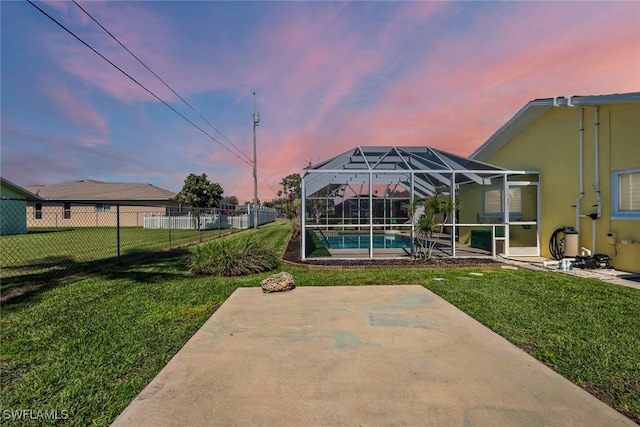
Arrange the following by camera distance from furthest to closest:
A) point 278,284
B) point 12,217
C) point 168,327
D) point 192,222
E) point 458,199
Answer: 1. point 192,222
2. point 12,217
3. point 458,199
4. point 278,284
5. point 168,327

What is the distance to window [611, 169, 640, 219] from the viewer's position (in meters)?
6.83

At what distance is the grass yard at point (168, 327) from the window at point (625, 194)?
213 cm

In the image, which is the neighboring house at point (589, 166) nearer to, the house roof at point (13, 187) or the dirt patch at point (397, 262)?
the dirt patch at point (397, 262)

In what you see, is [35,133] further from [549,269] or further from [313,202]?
[549,269]

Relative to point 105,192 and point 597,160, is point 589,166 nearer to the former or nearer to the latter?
point 597,160

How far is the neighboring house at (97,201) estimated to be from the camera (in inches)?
1001

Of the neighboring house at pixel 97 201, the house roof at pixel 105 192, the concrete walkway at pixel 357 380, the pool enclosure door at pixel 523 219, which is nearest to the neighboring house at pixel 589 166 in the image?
the pool enclosure door at pixel 523 219

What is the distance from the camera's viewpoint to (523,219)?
1048 centimetres

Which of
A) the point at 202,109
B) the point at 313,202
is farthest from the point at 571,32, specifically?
the point at 202,109

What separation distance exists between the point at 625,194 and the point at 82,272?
12.6 meters

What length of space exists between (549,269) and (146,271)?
9.76m

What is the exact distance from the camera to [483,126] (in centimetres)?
1459

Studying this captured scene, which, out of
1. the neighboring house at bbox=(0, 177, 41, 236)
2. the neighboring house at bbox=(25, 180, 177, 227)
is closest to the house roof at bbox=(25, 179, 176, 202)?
the neighboring house at bbox=(25, 180, 177, 227)

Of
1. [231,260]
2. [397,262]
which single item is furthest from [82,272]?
[397,262]
